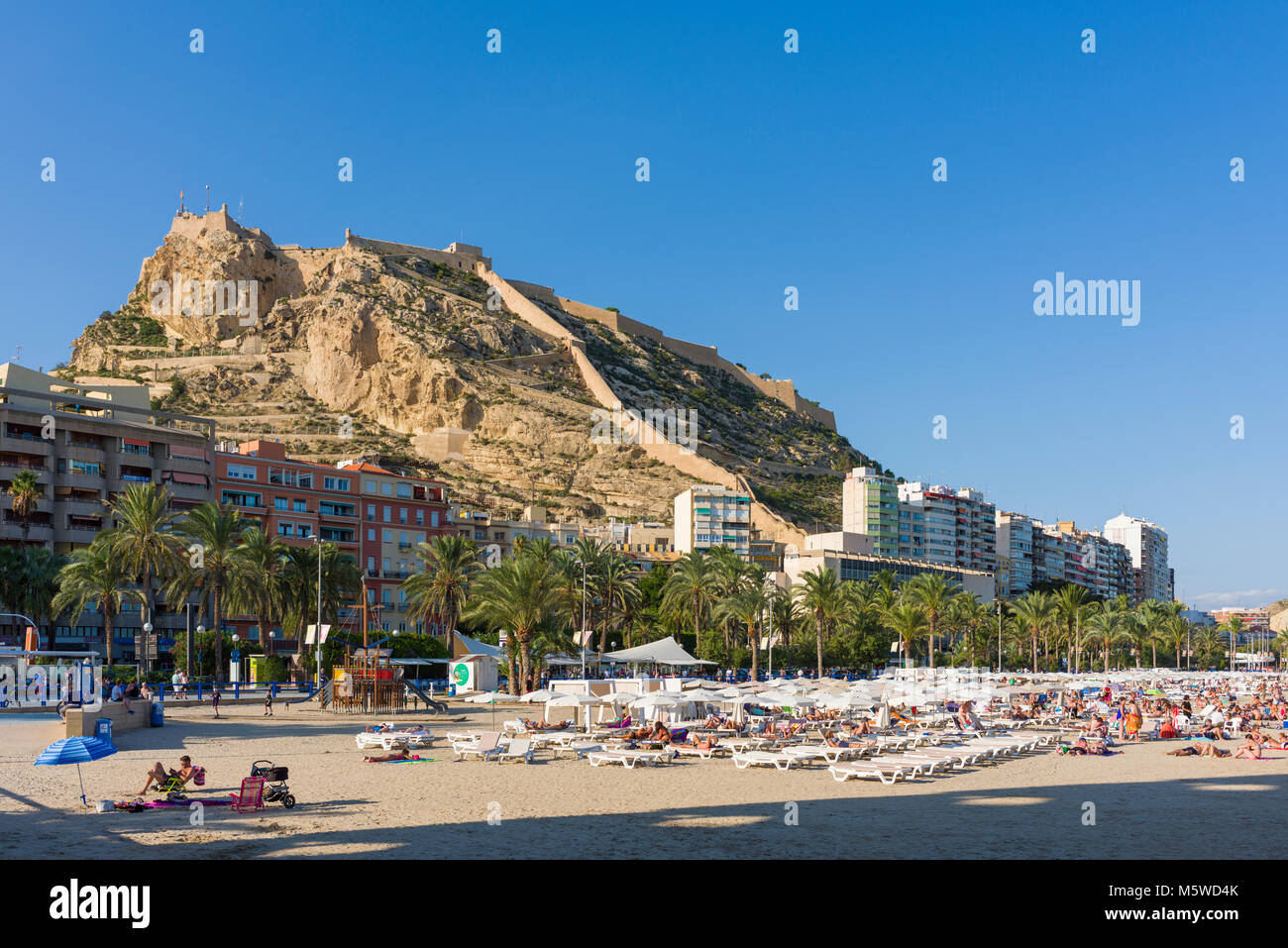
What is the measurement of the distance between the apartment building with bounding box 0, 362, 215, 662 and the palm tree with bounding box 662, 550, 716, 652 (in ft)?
95.6

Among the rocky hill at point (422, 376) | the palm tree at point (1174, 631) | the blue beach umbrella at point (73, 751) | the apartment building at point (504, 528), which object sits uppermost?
the rocky hill at point (422, 376)

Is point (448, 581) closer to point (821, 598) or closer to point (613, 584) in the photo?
point (613, 584)

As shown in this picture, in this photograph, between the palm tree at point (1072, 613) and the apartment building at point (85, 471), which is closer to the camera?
the apartment building at point (85, 471)

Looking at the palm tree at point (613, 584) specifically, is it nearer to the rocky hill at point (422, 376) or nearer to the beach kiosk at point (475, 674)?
the beach kiosk at point (475, 674)

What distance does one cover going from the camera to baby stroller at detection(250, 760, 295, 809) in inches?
730

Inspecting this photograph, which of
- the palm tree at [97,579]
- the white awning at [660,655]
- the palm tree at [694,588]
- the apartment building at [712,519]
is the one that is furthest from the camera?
the apartment building at [712,519]

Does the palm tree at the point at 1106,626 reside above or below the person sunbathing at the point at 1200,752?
below

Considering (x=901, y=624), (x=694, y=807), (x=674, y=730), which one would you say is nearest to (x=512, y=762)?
(x=674, y=730)

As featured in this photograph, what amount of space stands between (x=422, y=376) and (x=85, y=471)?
73.6m

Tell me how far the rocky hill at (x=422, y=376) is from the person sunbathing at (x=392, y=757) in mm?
97655

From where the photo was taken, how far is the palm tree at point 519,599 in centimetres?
5194

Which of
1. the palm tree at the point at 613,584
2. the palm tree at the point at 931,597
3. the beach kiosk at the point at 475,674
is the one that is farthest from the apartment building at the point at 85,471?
the palm tree at the point at 931,597
